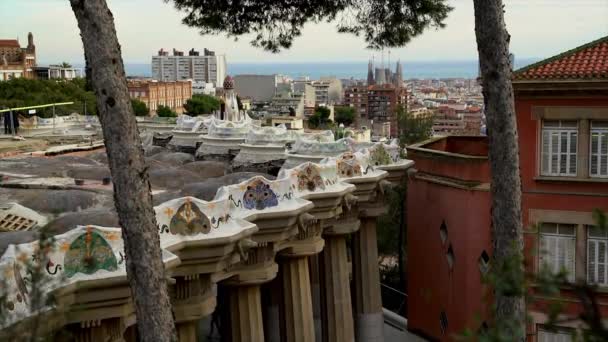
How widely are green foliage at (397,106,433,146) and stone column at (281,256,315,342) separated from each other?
58.2ft

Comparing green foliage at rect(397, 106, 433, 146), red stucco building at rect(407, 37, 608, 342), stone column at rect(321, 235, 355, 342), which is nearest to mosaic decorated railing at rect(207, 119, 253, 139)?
stone column at rect(321, 235, 355, 342)

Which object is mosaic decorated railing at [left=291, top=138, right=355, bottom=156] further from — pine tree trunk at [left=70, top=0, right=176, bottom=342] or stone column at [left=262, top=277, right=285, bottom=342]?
pine tree trunk at [left=70, top=0, right=176, bottom=342]

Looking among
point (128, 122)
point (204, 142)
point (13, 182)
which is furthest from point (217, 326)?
point (128, 122)

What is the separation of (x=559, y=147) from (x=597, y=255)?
1844 millimetres

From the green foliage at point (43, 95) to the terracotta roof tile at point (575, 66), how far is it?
3489 centimetres

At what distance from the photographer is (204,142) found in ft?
74.5

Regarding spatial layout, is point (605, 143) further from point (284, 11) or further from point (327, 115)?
point (327, 115)

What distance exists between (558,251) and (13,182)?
9020mm

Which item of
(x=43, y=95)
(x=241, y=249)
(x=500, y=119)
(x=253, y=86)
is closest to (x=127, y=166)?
(x=500, y=119)

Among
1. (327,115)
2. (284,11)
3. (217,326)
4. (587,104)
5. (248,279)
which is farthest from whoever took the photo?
(327,115)

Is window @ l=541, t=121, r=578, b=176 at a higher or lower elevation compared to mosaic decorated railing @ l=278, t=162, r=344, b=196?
higher

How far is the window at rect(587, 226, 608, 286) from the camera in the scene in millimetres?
14352

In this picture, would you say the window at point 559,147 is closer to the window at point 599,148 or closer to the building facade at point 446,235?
the window at point 599,148

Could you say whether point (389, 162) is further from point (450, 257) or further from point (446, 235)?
point (450, 257)
